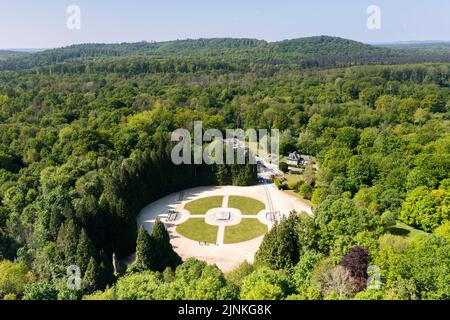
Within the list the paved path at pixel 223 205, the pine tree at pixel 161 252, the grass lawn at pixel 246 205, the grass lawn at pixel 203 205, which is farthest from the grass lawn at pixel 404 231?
the pine tree at pixel 161 252

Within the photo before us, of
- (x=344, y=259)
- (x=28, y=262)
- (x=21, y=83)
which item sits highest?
(x=21, y=83)

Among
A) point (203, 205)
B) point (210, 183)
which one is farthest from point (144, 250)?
point (210, 183)

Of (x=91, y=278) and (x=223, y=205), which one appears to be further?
(x=223, y=205)

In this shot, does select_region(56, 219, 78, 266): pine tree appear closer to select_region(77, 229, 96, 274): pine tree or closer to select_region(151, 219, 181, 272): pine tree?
select_region(77, 229, 96, 274): pine tree

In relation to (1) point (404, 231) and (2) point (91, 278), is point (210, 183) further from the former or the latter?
(2) point (91, 278)

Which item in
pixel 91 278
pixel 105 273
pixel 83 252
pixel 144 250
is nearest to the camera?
pixel 91 278
